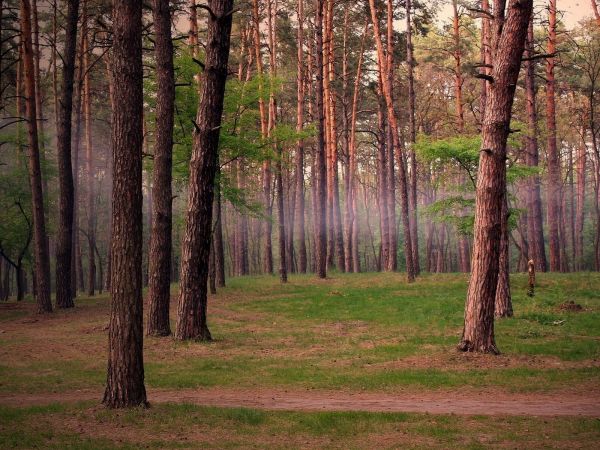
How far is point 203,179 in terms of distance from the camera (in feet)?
45.4

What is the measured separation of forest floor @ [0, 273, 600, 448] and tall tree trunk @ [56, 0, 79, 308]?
2.55m

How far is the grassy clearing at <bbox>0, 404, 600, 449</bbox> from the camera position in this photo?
22.4ft

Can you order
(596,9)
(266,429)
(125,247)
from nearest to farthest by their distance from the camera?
1. (266,429)
2. (125,247)
3. (596,9)

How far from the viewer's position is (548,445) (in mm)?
6633

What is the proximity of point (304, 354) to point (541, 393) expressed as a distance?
17.2 feet

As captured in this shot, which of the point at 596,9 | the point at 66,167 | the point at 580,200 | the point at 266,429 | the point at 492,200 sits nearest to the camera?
the point at 266,429

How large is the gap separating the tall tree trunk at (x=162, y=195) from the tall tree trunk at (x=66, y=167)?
733 centimetres

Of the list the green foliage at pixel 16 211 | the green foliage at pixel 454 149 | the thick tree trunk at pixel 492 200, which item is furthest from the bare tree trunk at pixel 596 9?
the green foliage at pixel 16 211

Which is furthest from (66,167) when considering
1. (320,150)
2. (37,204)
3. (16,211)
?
(320,150)

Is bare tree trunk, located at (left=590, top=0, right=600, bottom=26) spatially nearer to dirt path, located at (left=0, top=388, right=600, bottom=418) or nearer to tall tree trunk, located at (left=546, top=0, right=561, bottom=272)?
tall tree trunk, located at (left=546, top=0, right=561, bottom=272)

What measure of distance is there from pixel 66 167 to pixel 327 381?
15392mm

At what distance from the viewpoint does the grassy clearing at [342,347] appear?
10.4 m

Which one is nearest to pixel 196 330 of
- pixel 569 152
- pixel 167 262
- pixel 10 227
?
pixel 167 262

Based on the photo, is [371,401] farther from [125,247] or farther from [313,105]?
[313,105]
